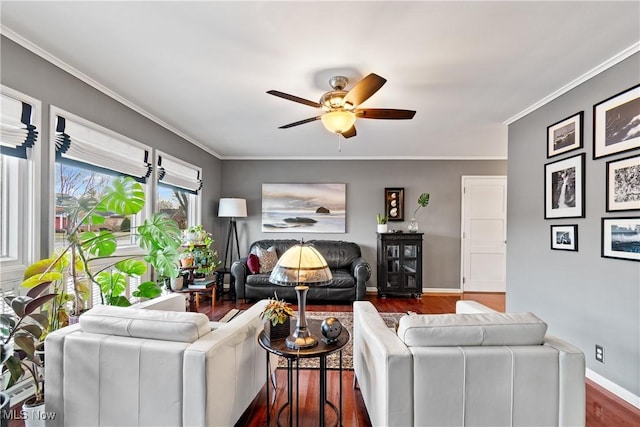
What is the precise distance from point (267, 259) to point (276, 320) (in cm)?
315

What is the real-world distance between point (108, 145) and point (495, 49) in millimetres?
3392

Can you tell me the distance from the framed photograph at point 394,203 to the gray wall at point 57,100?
143 inches

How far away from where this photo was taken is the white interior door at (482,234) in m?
5.45

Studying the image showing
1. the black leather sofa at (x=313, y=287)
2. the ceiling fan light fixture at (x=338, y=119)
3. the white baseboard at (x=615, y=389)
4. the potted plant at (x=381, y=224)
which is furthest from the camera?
the potted plant at (x=381, y=224)

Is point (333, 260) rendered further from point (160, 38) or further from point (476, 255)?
point (160, 38)

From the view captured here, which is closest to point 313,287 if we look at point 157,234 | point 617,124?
point 157,234

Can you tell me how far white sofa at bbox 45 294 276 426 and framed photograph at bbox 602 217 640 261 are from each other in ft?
8.95

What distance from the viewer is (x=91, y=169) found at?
2.86 m

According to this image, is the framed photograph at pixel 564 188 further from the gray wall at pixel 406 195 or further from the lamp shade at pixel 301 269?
the gray wall at pixel 406 195

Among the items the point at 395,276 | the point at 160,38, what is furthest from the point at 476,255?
the point at 160,38

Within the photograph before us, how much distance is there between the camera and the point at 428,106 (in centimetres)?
313

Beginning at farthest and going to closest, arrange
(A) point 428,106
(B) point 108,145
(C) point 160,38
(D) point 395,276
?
(D) point 395,276, (A) point 428,106, (B) point 108,145, (C) point 160,38

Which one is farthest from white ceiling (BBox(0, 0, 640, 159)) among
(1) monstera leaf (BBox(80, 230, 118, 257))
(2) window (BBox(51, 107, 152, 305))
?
(1) monstera leaf (BBox(80, 230, 118, 257))

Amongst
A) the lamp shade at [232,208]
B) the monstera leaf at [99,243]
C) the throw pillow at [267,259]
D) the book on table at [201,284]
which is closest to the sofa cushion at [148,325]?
the monstera leaf at [99,243]
